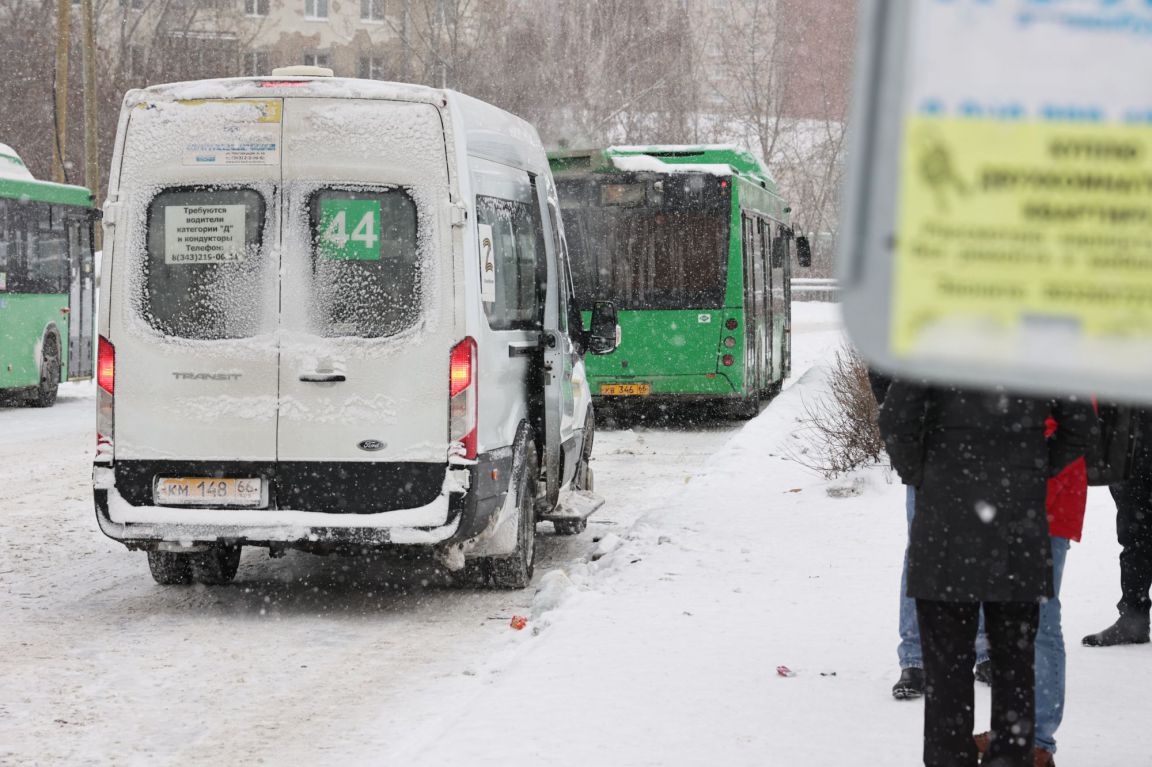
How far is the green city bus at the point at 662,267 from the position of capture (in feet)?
61.6

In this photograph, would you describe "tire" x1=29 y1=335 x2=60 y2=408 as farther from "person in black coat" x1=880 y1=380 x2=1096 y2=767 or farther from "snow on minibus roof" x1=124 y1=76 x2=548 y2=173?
"person in black coat" x1=880 y1=380 x2=1096 y2=767

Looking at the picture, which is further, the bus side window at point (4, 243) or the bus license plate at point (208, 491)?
the bus side window at point (4, 243)

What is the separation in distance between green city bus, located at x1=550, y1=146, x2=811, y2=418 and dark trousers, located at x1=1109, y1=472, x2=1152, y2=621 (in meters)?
12.2

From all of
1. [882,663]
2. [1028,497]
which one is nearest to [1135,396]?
[1028,497]

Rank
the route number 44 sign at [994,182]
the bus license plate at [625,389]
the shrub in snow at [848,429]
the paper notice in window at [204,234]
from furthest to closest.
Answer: the bus license plate at [625,389]
the shrub in snow at [848,429]
the paper notice in window at [204,234]
the route number 44 sign at [994,182]

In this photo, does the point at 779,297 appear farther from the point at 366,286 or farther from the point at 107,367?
the point at 107,367

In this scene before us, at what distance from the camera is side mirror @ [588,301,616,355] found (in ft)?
32.0

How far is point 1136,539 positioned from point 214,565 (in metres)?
4.68

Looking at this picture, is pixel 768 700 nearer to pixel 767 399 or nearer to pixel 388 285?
pixel 388 285

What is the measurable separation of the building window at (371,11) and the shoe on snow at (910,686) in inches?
2524

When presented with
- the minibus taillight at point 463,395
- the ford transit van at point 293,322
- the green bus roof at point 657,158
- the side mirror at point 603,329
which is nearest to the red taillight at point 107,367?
the ford transit van at point 293,322

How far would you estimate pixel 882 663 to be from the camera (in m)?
6.30

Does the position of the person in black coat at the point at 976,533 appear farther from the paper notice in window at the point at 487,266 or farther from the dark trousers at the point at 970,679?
the paper notice in window at the point at 487,266

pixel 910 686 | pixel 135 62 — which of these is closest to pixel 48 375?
pixel 910 686
